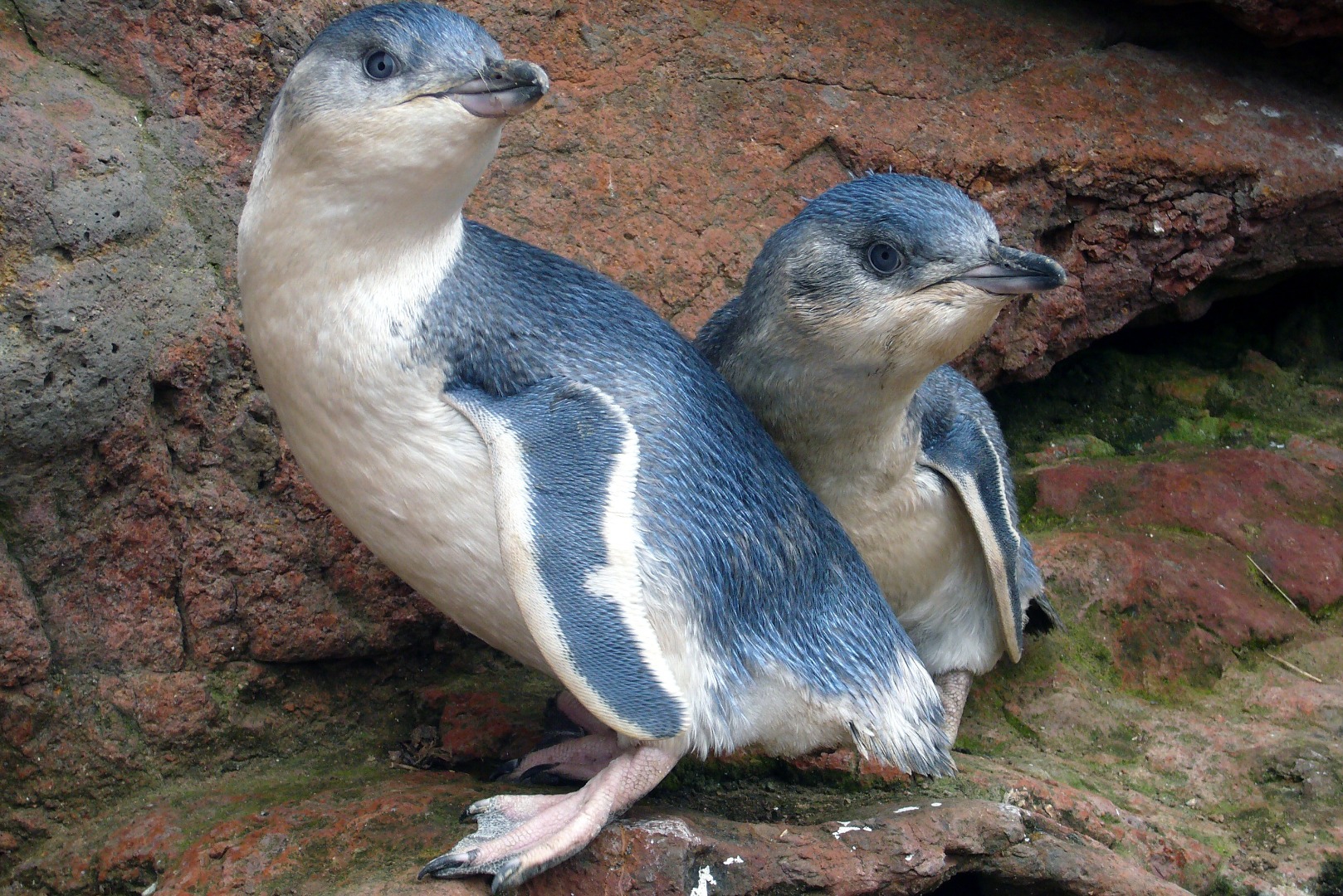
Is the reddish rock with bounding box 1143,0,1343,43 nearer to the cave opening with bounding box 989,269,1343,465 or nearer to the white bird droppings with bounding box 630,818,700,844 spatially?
the cave opening with bounding box 989,269,1343,465

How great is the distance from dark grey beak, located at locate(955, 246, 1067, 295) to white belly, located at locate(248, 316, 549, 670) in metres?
0.91

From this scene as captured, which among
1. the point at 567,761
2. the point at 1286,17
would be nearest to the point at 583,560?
the point at 567,761

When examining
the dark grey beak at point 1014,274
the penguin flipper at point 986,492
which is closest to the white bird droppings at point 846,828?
the penguin flipper at point 986,492

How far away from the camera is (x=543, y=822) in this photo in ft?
7.25

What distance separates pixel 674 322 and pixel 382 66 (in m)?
1.59

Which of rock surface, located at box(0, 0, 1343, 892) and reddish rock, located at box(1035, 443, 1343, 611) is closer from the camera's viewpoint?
rock surface, located at box(0, 0, 1343, 892)

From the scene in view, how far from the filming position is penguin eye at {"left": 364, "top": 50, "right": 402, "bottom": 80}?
2.16 metres

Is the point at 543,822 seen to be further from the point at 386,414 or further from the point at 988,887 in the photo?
the point at 988,887

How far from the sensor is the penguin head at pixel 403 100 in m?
2.13

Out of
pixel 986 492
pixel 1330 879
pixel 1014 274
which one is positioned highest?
pixel 1014 274

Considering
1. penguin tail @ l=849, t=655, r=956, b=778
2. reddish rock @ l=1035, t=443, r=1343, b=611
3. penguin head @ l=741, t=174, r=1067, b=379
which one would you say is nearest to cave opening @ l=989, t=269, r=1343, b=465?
reddish rock @ l=1035, t=443, r=1343, b=611

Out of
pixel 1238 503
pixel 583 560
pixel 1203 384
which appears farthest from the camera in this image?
pixel 1203 384

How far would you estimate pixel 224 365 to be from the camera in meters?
2.98

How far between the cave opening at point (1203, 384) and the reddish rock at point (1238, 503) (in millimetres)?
179
